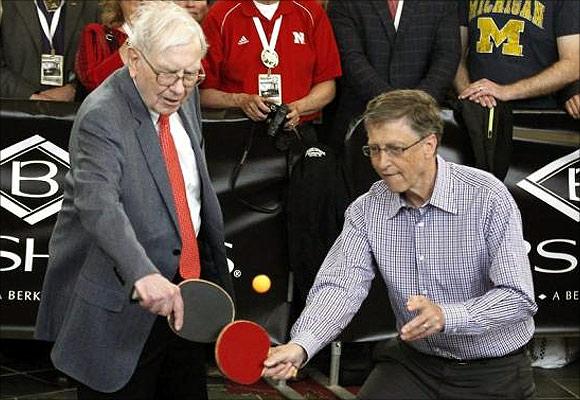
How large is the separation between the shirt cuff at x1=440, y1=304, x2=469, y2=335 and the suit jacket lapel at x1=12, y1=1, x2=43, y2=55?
12.0 ft

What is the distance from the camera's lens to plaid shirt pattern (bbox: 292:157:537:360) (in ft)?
14.5

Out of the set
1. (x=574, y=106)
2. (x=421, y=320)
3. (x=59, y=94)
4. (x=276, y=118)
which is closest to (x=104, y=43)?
(x=59, y=94)

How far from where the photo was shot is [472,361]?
4535 mm

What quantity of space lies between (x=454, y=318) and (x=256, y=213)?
2.65 m

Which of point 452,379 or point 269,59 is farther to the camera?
point 269,59

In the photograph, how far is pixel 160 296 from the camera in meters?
3.87

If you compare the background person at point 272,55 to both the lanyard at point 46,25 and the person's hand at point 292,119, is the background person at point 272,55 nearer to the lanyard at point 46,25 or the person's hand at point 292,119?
the person's hand at point 292,119

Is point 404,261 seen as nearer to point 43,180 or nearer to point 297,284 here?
point 297,284

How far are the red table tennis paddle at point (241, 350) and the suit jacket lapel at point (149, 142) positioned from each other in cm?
54

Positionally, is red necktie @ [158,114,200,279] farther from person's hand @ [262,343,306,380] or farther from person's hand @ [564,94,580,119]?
person's hand @ [564,94,580,119]

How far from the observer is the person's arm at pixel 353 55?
6.80m

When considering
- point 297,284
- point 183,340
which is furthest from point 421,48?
point 183,340

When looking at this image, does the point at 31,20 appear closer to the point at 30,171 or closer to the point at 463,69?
the point at 30,171

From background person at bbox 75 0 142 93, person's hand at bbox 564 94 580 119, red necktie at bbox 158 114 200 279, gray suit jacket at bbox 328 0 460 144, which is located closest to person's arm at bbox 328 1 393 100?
gray suit jacket at bbox 328 0 460 144
